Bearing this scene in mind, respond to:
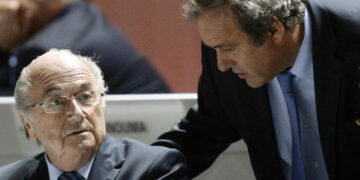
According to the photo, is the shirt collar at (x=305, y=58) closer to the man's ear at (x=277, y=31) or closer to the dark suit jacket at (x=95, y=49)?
the man's ear at (x=277, y=31)

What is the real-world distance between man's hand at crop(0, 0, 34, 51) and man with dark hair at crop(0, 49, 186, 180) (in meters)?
0.70

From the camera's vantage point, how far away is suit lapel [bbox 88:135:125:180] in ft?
8.65

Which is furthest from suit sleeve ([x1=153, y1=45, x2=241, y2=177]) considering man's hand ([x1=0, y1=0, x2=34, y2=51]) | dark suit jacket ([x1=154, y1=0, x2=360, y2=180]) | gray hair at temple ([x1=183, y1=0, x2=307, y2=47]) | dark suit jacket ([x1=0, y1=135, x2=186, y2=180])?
man's hand ([x1=0, y1=0, x2=34, y2=51])

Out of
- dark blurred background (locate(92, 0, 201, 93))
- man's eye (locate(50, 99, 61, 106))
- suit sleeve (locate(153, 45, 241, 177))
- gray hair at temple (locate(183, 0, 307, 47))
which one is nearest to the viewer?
gray hair at temple (locate(183, 0, 307, 47))

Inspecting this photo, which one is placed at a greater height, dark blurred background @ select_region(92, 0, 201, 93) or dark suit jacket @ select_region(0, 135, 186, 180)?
dark blurred background @ select_region(92, 0, 201, 93)

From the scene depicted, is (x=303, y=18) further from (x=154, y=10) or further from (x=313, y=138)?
(x=154, y=10)

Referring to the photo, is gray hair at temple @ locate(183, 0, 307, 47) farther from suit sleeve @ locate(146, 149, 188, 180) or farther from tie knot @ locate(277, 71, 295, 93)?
suit sleeve @ locate(146, 149, 188, 180)

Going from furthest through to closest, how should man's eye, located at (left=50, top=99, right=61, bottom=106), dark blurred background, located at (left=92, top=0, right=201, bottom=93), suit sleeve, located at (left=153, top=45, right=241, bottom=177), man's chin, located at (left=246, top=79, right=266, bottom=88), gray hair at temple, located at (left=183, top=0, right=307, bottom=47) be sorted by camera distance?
dark blurred background, located at (left=92, top=0, right=201, bottom=93) → suit sleeve, located at (left=153, top=45, right=241, bottom=177) → man's eye, located at (left=50, top=99, right=61, bottom=106) → man's chin, located at (left=246, top=79, right=266, bottom=88) → gray hair at temple, located at (left=183, top=0, right=307, bottom=47)

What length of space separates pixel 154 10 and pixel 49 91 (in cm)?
76

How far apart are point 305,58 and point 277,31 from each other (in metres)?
0.17

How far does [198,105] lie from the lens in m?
2.98

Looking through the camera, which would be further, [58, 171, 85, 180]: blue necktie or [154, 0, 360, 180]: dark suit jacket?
[58, 171, 85, 180]: blue necktie

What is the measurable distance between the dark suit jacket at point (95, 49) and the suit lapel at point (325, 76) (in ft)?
2.85

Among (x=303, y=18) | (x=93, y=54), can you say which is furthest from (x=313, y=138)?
Result: (x=93, y=54)
